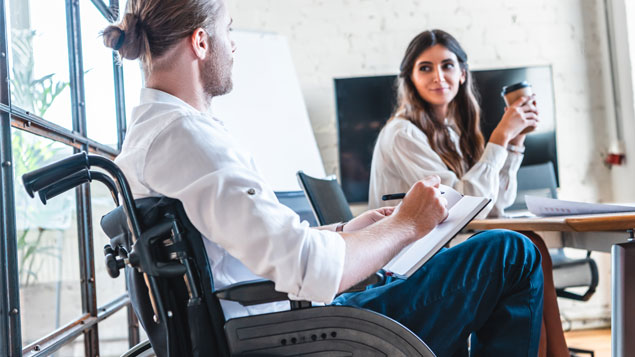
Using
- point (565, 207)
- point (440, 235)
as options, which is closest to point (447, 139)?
point (565, 207)

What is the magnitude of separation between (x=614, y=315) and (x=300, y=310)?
931mm

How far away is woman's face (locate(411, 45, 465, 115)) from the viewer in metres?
2.35

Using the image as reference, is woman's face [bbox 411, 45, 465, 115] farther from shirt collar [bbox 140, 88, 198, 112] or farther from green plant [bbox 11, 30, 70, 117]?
shirt collar [bbox 140, 88, 198, 112]

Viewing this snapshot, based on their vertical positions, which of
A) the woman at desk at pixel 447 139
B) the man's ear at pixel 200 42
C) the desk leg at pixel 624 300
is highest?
the man's ear at pixel 200 42

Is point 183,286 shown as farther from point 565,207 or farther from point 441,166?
point 441,166

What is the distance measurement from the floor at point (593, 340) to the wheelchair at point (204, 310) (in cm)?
262

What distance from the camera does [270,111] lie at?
3.21 metres

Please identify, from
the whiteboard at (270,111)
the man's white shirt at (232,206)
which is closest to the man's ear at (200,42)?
the man's white shirt at (232,206)

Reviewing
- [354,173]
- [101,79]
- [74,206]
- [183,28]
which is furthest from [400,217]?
[354,173]

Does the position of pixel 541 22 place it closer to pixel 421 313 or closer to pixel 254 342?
pixel 421 313

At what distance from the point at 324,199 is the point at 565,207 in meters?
0.67

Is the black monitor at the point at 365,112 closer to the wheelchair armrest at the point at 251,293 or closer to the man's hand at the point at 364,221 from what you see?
the man's hand at the point at 364,221

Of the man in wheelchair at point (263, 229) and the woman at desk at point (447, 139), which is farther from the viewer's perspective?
the woman at desk at point (447, 139)

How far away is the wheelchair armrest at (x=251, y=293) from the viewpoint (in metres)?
0.77
